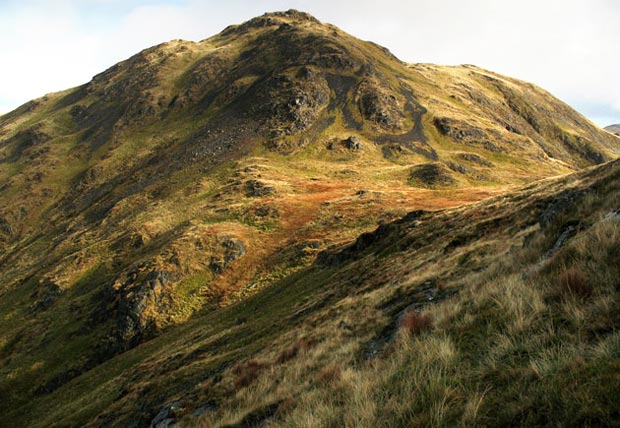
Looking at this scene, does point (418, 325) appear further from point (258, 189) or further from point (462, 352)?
point (258, 189)

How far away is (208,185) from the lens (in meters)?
87.4

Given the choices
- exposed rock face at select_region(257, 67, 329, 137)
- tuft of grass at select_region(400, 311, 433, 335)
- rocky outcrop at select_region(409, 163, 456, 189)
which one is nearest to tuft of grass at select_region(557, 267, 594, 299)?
tuft of grass at select_region(400, 311, 433, 335)

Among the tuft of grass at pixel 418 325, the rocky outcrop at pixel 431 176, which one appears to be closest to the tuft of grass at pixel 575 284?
the tuft of grass at pixel 418 325

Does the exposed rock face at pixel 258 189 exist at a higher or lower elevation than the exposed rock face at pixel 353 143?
lower

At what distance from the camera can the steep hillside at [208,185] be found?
4384 centimetres

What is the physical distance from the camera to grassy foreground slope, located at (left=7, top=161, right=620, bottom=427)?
477 cm

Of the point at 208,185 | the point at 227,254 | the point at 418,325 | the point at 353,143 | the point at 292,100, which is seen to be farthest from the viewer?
the point at 292,100

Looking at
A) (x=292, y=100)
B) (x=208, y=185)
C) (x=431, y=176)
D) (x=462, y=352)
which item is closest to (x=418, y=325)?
(x=462, y=352)

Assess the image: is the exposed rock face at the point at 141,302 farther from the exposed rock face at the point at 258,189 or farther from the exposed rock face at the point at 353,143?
the exposed rock face at the point at 353,143

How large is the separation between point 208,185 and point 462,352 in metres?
85.2

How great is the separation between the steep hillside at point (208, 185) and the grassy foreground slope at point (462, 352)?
7068mm

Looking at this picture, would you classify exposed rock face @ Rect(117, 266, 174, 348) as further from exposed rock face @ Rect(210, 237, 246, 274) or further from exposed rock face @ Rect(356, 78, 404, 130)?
exposed rock face @ Rect(356, 78, 404, 130)

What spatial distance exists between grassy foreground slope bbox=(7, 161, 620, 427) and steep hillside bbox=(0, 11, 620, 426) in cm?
707

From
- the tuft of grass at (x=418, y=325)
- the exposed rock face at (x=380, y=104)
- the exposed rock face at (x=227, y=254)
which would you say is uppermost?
the exposed rock face at (x=380, y=104)
